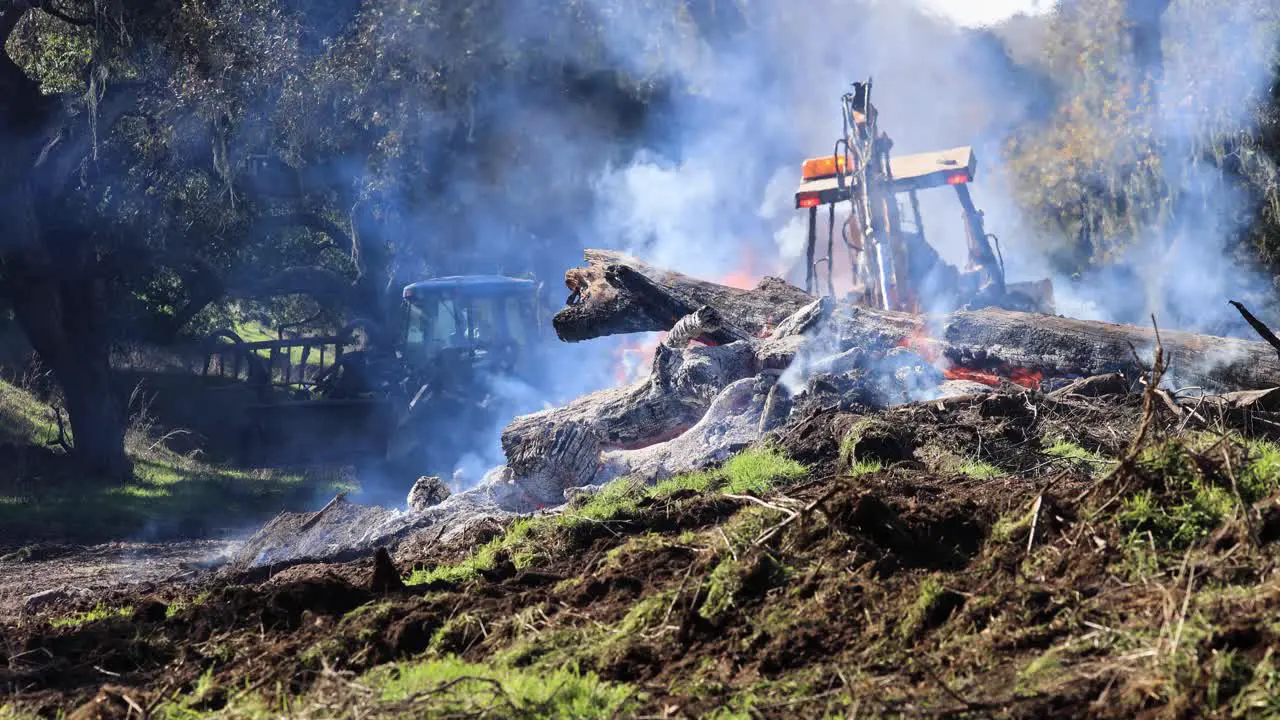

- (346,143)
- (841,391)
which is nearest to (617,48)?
(346,143)

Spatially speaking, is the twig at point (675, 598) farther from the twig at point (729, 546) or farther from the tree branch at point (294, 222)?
the tree branch at point (294, 222)

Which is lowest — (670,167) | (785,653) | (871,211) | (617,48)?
(785,653)

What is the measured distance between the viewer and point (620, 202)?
30828mm

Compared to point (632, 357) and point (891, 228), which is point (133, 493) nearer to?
point (632, 357)

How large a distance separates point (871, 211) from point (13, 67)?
1053 cm

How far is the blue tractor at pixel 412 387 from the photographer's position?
19.0 metres

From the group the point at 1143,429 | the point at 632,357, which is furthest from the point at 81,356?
the point at 1143,429

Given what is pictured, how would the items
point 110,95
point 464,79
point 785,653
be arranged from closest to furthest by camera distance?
point 785,653, point 110,95, point 464,79

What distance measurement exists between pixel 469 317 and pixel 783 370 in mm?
10898

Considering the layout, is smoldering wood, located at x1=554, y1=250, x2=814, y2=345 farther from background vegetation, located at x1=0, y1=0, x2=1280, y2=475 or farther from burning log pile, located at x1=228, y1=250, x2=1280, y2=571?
background vegetation, located at x1=0, y1=0, x2=1280, y2=475

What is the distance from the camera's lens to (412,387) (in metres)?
19.9

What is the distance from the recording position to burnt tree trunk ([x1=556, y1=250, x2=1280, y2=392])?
34.9ft

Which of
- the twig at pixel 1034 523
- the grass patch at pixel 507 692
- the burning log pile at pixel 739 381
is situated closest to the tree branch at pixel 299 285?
the burning log pile at pixel 739 381

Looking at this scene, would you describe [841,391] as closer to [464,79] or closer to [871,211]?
[871,211]
